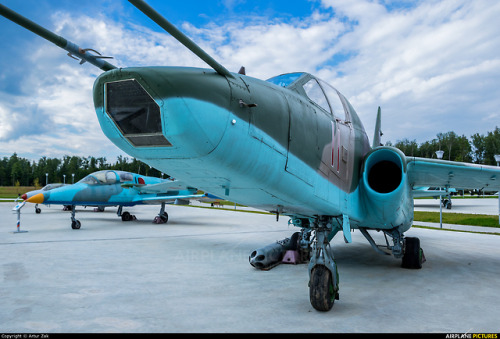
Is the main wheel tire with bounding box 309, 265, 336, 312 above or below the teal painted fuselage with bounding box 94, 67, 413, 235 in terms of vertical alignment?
below

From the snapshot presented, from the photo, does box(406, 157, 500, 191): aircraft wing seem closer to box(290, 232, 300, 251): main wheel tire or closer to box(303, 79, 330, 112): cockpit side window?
box(303, 79, 330, 112): cockpit side window

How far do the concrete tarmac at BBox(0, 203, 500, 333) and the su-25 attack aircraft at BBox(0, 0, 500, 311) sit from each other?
696 millimetres

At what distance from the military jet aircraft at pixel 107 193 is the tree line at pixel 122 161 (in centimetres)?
5939

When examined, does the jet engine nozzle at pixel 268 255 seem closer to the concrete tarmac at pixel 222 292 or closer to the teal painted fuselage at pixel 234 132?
the concrete tarmac at pixel 222 292

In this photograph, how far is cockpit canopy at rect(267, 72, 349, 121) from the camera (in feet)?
13.0

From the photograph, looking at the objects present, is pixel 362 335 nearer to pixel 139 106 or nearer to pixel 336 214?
pixel 336 214

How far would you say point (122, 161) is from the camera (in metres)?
91.2

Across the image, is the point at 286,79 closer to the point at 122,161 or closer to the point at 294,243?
the point at 294,243

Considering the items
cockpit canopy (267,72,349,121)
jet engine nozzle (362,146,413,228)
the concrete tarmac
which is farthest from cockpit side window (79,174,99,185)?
jet engine nozzle (362,146,413,228)

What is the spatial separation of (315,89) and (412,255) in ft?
13.7

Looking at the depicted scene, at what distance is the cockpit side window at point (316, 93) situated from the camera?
4.04 m

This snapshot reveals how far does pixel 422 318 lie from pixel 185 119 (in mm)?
3378

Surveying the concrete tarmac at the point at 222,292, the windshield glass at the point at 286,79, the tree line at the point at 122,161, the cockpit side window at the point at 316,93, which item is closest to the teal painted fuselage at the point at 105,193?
the concrete tarmac at the point at 222,292

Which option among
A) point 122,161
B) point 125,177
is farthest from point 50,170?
point 125,177
